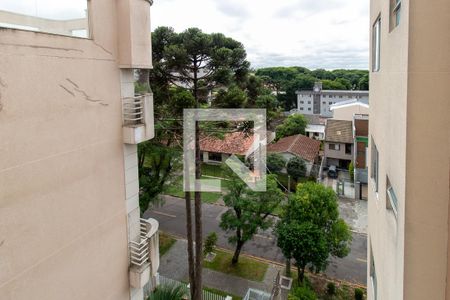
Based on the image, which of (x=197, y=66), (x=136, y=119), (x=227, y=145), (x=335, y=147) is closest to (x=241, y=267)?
(x=227, y=145)

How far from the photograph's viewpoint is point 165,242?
13820mm

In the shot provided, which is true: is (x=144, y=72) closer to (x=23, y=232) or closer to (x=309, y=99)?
(x=23, y=232)

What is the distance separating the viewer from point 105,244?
12.8 ft

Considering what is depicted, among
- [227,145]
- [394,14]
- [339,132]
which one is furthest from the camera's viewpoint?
[339,132]

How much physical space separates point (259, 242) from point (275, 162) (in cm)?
644

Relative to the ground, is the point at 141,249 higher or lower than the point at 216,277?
higher

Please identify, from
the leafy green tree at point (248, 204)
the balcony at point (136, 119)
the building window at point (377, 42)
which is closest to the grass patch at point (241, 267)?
the leafy green tree at point (248, 204)

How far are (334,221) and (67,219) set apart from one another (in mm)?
9094

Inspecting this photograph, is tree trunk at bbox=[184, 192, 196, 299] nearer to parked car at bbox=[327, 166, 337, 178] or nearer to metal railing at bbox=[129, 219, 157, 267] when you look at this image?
metal railing at bbox=[129, 219, 157, 267]

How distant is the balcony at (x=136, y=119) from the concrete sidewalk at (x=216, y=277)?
813 centimetres

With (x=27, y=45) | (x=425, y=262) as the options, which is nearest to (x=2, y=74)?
(x=27, y=45)

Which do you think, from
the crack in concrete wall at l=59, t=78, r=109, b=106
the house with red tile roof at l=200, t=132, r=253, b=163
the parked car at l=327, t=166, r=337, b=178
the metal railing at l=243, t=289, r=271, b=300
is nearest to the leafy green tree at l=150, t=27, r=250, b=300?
the house with red tile roof at l=200, t=132, r=253, b=163

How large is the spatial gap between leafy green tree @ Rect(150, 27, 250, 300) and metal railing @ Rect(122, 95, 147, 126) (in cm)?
453

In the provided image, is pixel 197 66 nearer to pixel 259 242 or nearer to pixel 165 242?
pixel 165 242
